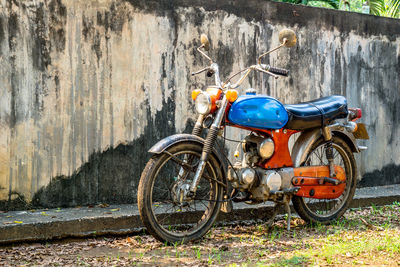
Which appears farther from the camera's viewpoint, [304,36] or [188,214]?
[304,36]

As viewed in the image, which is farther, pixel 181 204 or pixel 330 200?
pixel 330 200

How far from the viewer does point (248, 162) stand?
5031 millimetres

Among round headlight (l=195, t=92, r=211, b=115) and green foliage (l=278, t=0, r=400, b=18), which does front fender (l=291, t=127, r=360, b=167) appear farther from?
green foliage (l=278, t=0, r=400, b=18)

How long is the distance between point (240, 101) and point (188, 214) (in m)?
1.27

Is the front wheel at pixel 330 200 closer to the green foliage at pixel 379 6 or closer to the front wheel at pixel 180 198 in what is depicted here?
the front wheel at pixel 180 198

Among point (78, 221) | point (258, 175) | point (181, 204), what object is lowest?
point (78, 221)

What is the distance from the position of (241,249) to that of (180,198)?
2.16 feet

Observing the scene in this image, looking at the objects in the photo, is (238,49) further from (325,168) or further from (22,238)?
(22,238)

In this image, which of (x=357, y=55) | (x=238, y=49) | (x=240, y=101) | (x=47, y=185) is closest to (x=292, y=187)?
(x=240, y=101)

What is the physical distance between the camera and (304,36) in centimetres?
675

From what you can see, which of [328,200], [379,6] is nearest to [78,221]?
[328,200]

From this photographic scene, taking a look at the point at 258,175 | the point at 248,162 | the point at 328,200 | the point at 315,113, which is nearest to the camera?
the point at 258,175

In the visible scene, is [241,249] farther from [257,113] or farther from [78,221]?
[78,221]

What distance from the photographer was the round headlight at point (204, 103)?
4574 millimetres
